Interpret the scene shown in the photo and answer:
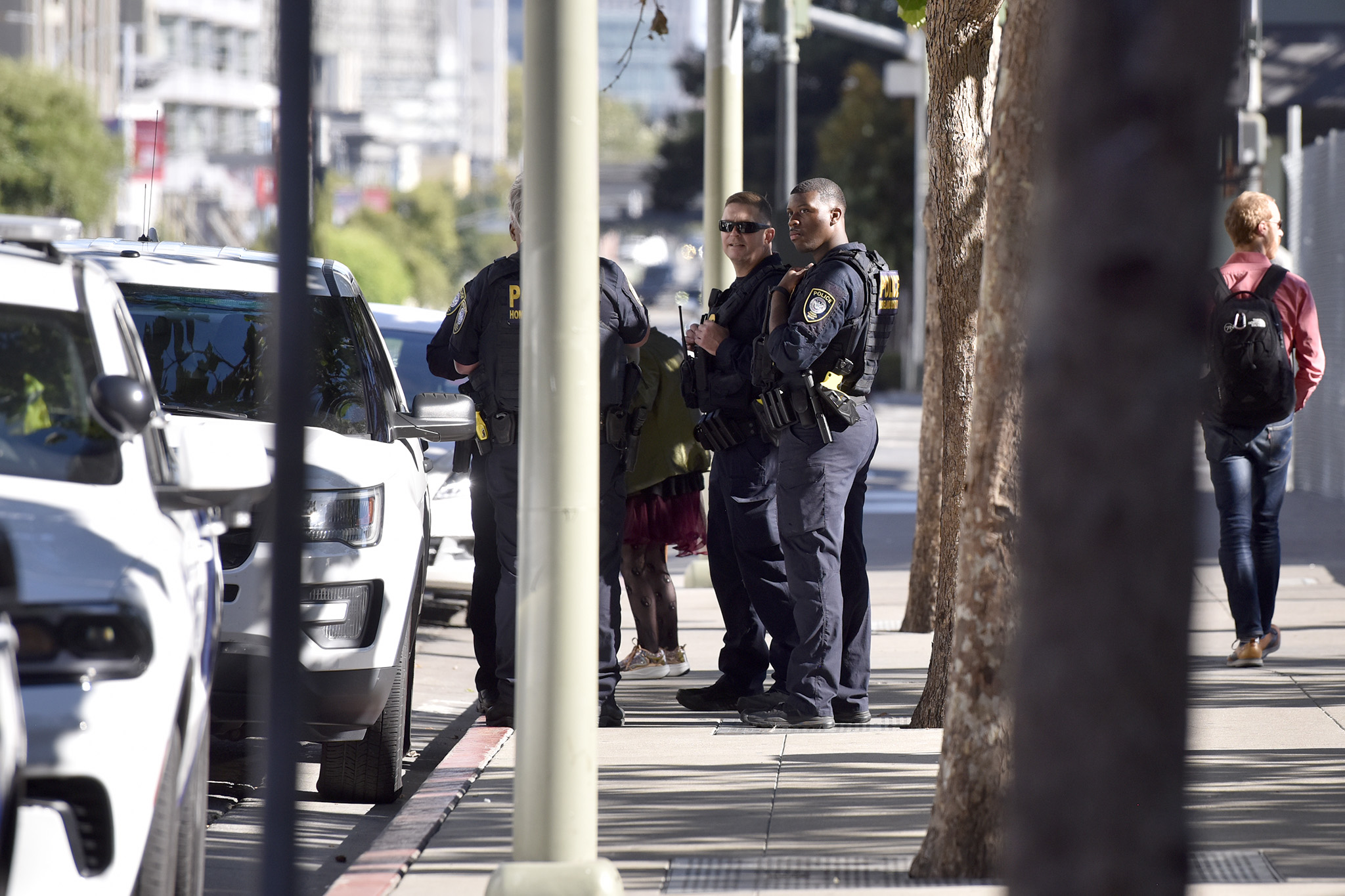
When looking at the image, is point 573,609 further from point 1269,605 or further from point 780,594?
point 1269,605

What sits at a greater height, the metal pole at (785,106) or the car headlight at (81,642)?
the metal pole at (785,106)

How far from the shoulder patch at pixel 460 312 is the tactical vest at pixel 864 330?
1.33 metres

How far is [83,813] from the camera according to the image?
3.59 m

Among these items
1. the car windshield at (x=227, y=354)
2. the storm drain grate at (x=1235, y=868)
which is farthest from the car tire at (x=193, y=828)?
the storm drain grate at (x=1235, y=868)

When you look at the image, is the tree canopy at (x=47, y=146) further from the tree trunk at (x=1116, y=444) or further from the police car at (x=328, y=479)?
the tree trunk at (x=1116, y=444)

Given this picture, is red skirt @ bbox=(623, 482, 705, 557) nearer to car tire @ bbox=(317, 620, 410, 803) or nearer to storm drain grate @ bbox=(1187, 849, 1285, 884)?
car tire @ bbox=(317, 620, 410, 803)

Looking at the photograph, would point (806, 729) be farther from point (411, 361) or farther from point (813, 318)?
point (411, 361)

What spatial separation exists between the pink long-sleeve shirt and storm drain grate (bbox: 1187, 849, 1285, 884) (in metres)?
3.26

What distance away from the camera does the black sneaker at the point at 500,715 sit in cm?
680

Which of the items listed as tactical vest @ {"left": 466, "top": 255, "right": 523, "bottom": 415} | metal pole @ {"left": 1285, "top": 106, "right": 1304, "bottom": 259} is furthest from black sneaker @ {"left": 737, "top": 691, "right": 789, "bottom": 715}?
metal pole @ {"left": 1285, "top": 106, "right": 1304, "bottom": 259}

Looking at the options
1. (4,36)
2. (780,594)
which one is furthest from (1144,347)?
(4,36)

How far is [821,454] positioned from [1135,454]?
4.71m

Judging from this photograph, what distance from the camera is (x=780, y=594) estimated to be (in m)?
7.00

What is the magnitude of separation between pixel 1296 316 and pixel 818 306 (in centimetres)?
235
